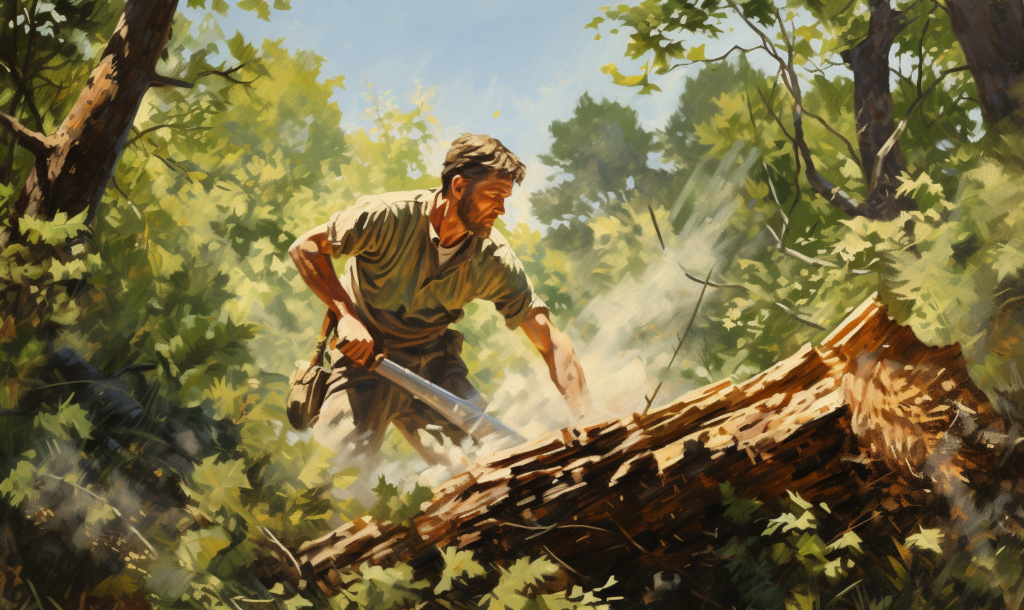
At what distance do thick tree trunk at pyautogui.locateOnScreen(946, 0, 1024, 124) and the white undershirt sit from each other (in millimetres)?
→ 1300

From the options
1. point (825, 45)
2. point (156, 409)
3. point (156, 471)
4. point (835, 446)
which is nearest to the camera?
point (835, 446)

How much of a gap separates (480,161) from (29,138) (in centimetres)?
108

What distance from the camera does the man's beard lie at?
1745 mm

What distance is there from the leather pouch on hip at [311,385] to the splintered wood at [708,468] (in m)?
0.62

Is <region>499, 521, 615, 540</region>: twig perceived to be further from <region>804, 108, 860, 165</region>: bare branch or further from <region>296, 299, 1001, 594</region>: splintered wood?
<region>804, 108, 860, 165</region>: bare branch

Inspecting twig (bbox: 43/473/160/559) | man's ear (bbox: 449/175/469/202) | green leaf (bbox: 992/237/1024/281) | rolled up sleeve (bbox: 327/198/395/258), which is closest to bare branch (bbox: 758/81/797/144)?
green leaf (bbox: 992/237/1024/281)

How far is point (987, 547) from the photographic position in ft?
4.06

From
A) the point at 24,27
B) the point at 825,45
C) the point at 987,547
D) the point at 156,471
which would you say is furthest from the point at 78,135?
the point at 987,547

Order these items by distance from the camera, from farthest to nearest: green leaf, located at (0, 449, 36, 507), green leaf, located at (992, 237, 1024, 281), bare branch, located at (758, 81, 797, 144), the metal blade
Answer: bare branch, located at (758, 81, 797, 144)
the metal blade
green leaf, located at (0, 449, 36, 507)
green leaf, located at (992, 237, 1024, 281)

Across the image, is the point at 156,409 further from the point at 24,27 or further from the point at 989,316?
the point at 989,316

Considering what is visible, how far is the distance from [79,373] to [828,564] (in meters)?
1.65

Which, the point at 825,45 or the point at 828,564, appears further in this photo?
the point at 825,45

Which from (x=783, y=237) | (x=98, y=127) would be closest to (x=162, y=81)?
(x=98, y=127)

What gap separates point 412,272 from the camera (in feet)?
5.97
